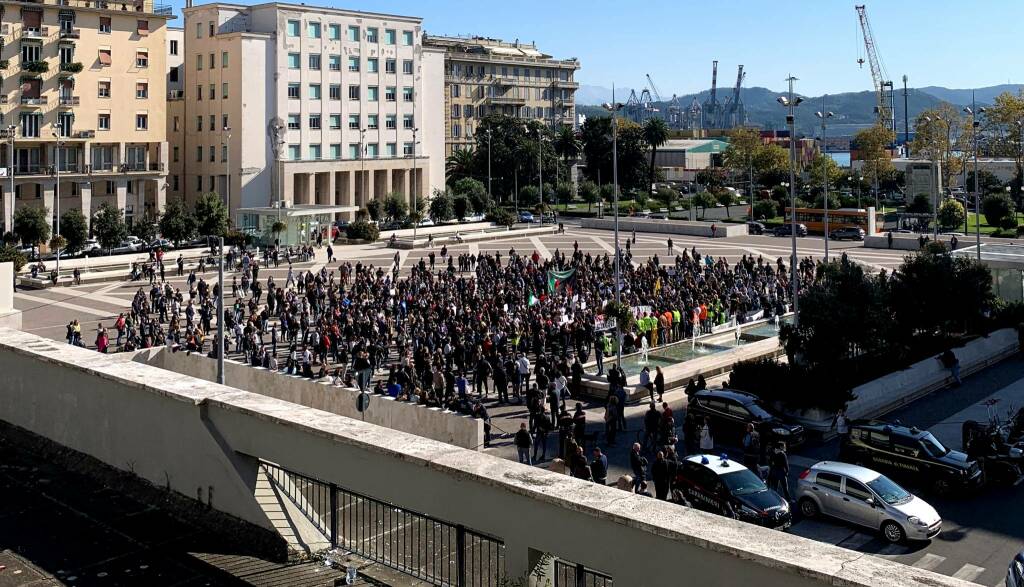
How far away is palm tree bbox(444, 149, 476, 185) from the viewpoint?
9906cm

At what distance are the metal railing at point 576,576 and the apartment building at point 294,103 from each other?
6363 centimetres

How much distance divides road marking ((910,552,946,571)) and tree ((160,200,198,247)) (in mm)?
47963

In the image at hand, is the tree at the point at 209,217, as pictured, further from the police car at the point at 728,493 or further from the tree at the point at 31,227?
the police car at the point at 728,493

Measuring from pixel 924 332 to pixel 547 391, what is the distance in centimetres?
1381

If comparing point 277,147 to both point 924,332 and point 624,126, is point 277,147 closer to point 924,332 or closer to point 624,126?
point 624,126

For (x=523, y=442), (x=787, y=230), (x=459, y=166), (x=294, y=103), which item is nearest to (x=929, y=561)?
(x=523, y=442)

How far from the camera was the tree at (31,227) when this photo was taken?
2094 inches

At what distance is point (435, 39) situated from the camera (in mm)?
125188

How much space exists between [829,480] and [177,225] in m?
46.1

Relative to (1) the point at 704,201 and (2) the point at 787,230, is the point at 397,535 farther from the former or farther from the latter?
(1) the point at 704,201

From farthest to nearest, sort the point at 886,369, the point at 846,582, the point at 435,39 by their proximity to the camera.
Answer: the point at 435,39, the point at 886,369, the point at 846,582

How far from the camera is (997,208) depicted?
70.5 meters

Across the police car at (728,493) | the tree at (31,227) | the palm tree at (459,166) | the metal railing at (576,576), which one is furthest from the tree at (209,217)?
the metal railing at (576,576)

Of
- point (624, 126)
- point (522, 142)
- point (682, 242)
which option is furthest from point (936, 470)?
point (624, 126)
